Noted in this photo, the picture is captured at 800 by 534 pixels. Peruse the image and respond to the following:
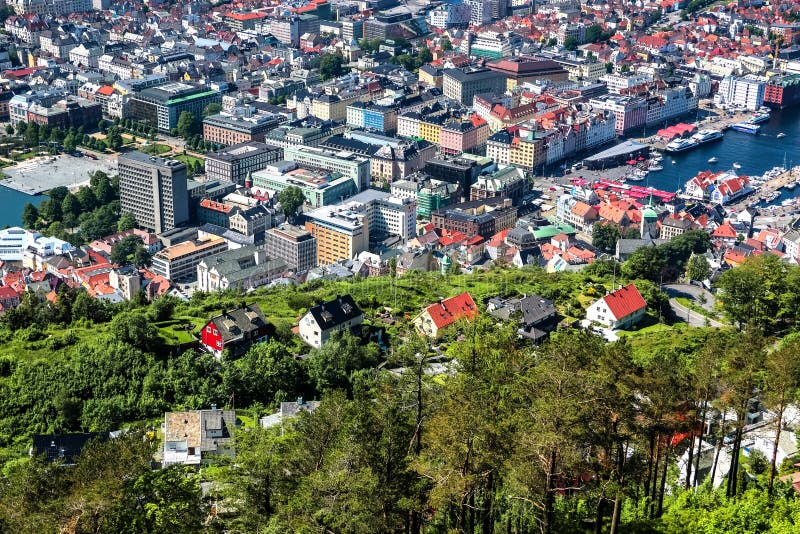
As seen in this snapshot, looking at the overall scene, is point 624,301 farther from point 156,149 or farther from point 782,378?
point 156,149

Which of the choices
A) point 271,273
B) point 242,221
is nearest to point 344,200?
point 242,221

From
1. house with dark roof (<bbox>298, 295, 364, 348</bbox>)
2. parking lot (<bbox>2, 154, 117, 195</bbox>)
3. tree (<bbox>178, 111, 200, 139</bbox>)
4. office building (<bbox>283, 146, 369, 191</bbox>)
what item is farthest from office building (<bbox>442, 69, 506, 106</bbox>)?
house with dark roof (<bbox>298, 295, 364, 348</bbox>)

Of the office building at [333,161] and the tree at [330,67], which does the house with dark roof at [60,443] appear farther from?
the tree at [330,67]

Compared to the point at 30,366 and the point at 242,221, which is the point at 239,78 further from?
the point at 30,366

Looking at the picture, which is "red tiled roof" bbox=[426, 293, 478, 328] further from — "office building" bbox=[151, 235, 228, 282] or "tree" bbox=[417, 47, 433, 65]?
"tree" bbox=[417, 47, 433, 65]

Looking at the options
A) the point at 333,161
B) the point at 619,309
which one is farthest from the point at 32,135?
the point at 619,309

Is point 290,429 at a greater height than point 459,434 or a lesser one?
lesser
